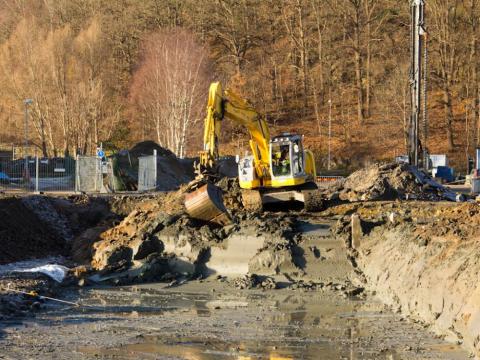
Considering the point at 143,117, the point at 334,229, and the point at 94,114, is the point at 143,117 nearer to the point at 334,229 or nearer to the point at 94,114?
the point at 94,114

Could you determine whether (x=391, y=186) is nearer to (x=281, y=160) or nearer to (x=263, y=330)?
(x=281, y=160)

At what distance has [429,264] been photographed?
1370 cm

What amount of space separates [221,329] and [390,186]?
44.9ft

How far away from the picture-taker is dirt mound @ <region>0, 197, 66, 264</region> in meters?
21.6

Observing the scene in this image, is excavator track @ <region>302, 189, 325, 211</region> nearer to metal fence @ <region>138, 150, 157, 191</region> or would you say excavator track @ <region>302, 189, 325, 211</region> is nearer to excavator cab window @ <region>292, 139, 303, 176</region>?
excavator cab window @ <region>292, 139, 303, 176</region>

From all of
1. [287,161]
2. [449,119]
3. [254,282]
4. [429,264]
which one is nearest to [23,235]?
[287,161]

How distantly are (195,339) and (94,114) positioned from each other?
40752 mm

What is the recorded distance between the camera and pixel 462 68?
56656mm

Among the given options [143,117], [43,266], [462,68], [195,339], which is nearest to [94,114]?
[143,117]

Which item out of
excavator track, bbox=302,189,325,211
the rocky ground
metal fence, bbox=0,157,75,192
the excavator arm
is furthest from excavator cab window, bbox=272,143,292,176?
metal fence, bbox=0,157,75,192

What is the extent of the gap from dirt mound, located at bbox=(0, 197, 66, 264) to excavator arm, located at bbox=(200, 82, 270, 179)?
18.5 feet

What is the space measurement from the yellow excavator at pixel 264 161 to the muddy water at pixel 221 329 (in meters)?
5.12

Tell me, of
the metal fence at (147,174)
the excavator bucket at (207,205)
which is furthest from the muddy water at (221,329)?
the metal fence at (147,174)

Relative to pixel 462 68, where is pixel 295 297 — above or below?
below
